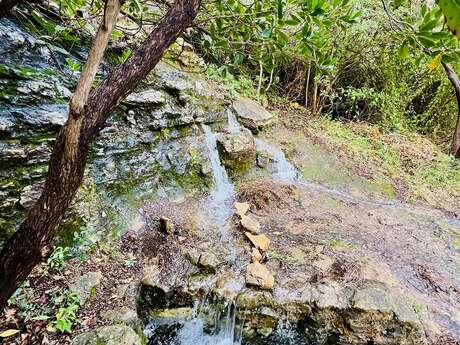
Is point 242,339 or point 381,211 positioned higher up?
point 381,211

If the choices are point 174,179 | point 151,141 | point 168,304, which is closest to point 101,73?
point 151,141

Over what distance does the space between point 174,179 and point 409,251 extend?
354 centimetres

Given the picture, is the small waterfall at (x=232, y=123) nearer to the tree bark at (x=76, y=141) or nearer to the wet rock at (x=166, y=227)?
the wet rock at (x=166, y=227)

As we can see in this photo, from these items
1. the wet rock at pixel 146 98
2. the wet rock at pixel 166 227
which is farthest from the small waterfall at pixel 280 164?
the wet rock at pixel 166 227

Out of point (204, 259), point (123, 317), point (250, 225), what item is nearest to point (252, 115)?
point (250, 225)

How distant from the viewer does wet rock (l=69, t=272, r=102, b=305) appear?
3.07 metres

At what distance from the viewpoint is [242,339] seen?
3.49 meters

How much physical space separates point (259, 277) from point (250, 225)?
960 mm

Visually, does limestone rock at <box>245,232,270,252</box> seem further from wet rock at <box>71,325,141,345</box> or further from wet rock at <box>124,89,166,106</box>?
wet rock at <box>124,89,166,106</box>

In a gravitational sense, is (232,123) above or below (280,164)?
above

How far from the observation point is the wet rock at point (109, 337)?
2.63m

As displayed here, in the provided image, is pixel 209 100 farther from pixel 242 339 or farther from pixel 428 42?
pixel 428 42

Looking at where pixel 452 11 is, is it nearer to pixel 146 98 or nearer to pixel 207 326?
pixel 207 326

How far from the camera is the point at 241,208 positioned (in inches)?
192
